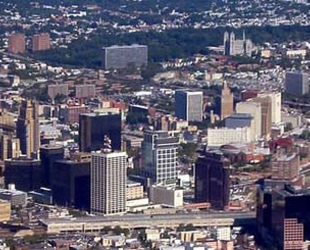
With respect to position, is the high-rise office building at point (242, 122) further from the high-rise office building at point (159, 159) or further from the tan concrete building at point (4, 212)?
the tan concrete building at point (4, 212)

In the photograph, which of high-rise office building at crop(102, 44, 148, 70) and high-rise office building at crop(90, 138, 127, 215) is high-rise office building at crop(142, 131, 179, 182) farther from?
high-rise office building at crop(102, 44, 148, 70)

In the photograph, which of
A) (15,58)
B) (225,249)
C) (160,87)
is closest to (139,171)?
(225,249)

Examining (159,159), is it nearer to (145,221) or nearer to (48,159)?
(48,159)

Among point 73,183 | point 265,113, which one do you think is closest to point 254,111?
point 265,113

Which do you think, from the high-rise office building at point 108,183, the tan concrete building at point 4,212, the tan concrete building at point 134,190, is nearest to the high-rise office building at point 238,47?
the tan concrete building at point 134,190

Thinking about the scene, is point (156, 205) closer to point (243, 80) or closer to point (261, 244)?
point (261, 244)
